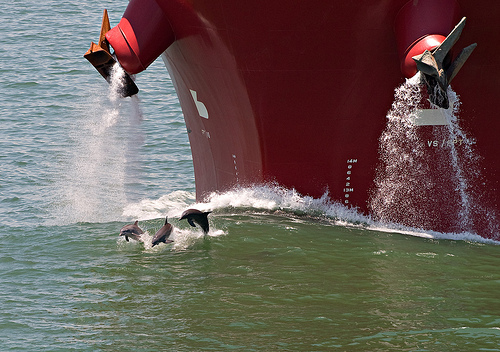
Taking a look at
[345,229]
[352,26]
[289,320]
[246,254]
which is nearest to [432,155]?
[345,229]

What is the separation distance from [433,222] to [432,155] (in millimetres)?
1023

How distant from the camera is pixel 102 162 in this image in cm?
1723

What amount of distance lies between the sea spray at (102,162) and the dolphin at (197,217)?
2225 mm

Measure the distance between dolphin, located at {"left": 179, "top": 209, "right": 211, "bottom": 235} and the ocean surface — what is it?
0.70 ft

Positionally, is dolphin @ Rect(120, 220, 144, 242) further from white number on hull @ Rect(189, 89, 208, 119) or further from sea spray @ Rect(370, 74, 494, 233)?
sea spray @ Rect(370, 74, 494, 233)

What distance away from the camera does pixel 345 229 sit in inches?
416

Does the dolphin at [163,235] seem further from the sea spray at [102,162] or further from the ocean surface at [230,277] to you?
the sea spray at [102,162]

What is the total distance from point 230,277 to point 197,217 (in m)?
1.56

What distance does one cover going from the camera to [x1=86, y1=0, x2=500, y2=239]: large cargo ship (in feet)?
31.0

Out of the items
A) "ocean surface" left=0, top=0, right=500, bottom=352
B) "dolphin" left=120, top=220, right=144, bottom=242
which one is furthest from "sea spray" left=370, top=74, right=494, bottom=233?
"dolphin" left=120, top=220, right=144, bottom=242

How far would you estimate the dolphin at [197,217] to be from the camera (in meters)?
10.3

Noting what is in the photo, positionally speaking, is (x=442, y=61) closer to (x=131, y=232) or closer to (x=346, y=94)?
(x=346, y=94)

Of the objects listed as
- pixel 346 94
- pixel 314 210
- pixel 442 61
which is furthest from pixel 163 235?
pixel 442 61

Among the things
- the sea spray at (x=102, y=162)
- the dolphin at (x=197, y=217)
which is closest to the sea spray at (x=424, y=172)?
the dolphin at (x=197, y=217)
